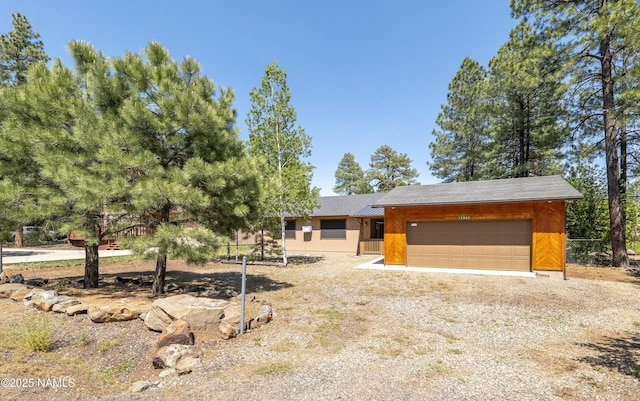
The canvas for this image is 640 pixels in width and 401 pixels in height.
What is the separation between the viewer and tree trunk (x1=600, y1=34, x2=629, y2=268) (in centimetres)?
1353

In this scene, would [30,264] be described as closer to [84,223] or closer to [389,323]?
[84,223]

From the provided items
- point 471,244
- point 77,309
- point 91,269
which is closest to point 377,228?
point 471,244

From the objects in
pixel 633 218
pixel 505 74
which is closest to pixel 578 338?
pixel 633 218

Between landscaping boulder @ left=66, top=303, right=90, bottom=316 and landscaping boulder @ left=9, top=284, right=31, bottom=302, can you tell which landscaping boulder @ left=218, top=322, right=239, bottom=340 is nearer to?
landscaping boulder @ left=66, top=303, right=90, bottom=316

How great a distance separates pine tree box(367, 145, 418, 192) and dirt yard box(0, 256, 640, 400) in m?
35.0

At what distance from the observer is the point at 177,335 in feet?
16.5

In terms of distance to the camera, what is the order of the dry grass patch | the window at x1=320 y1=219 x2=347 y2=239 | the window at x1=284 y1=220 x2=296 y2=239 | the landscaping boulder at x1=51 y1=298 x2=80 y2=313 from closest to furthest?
1. the dry grass patch
2. the landscaping boulder at x1=51 y1=298 x2=80 y2=313
3. the window at x1=320 y1=219 x2=347 y2=239
4. the window at x1=284 y1=220 x2=296 y2=239

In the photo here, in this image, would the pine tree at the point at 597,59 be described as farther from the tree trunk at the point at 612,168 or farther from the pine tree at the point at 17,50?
the pine tree at the point at 17,50

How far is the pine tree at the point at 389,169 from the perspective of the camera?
43594mm

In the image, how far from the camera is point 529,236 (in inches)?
472

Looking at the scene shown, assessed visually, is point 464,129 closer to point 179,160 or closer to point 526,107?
point 526,107

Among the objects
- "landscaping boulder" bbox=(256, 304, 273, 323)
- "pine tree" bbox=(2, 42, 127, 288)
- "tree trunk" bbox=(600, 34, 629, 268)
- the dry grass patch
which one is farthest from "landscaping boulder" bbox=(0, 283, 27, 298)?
"tree trunk" bbox=(600, 34, 629, 268)

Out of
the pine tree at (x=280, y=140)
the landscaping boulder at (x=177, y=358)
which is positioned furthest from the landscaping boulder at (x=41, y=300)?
the pine tree at (x=280, y=140)

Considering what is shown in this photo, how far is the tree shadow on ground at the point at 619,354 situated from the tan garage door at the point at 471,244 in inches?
275
